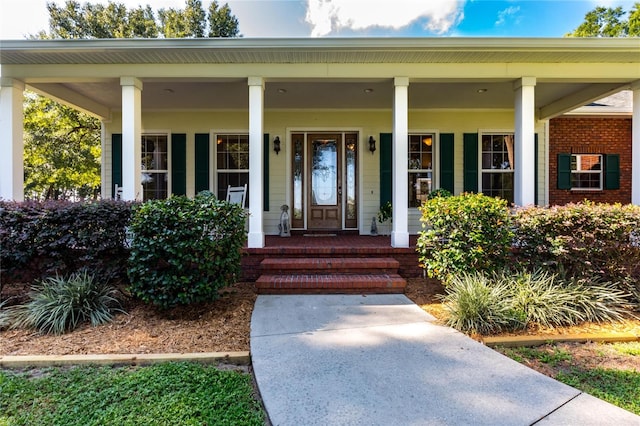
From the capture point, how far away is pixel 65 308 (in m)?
3.21

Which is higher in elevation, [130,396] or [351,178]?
[351,178]

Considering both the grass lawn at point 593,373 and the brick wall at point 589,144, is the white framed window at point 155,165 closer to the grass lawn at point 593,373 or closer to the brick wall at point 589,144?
the grass lawn at point 593,373

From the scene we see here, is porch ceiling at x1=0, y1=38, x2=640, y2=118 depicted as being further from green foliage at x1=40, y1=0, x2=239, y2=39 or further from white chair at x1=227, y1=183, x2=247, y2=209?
green foliage at x1=40, y1=0, x2=239, y2=39

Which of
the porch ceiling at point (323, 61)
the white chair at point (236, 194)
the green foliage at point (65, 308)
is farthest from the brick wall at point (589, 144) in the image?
the green foliage at point (65, 308)

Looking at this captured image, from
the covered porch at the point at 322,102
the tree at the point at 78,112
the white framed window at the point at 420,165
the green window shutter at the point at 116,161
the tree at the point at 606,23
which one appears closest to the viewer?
the covered porch at the point at 322,102

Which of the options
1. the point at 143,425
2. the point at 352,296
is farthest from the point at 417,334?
the point at 143,425

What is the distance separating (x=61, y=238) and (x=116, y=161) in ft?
12.4

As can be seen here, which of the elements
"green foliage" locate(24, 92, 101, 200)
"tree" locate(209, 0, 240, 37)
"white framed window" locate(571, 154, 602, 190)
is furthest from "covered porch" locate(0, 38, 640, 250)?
"tree" locate(209, 0, 240, 37)

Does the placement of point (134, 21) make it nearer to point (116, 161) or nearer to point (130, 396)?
point (116, 161)

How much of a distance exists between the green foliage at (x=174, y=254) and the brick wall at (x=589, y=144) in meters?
7.59

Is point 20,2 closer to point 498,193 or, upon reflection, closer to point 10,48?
point 10,48

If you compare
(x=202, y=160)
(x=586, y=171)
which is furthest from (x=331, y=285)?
(x=586, y=171)

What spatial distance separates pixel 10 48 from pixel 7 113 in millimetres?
948

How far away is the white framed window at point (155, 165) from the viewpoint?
23.8 feet
